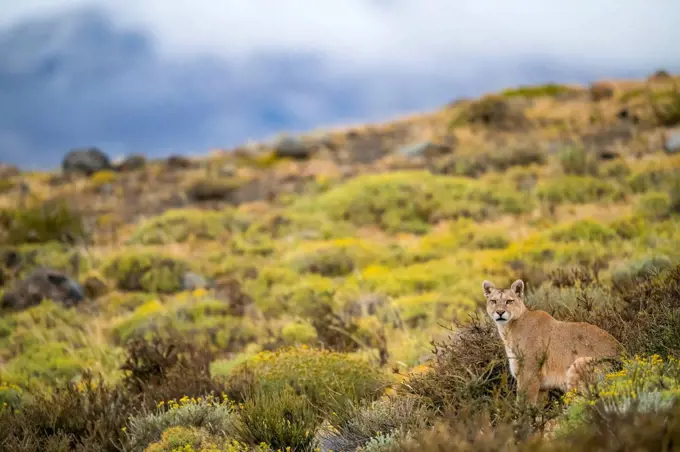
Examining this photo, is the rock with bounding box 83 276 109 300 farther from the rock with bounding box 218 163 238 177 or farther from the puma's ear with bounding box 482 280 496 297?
the rock with bounding box 218 163 238 177

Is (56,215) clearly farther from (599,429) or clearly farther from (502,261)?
(599,429)

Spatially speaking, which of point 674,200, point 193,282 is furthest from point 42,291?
point 674,200

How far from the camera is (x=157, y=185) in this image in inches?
1220

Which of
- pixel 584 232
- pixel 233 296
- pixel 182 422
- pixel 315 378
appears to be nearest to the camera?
pixel 182 422

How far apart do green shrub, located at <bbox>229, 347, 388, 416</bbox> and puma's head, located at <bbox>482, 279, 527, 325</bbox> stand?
1.81 m

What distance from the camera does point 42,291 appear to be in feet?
47.8

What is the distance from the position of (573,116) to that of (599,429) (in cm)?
3016

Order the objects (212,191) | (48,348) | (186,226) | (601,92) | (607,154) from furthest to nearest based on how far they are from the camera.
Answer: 1. (601,92)
2. (212,191)
3. (607,154)
4. (186,226)
5. (48,348)

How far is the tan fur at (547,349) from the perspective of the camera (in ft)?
17.1

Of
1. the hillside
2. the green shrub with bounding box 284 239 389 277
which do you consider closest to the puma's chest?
the hillside

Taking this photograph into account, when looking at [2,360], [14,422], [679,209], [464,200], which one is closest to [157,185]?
[464,200]

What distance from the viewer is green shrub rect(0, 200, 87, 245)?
1986cm

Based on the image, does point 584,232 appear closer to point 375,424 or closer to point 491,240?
point 491,240

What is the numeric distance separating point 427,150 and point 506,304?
24278 mm
